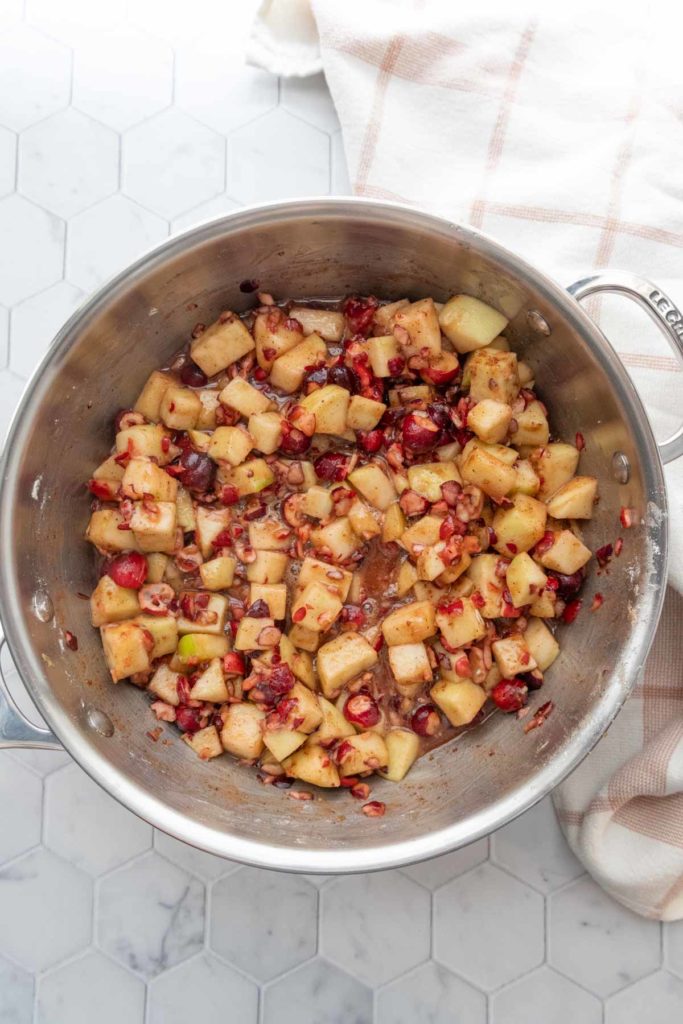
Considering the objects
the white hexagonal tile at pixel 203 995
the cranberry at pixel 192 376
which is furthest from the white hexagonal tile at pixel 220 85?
the white hexagonal tile at pixel 203 995

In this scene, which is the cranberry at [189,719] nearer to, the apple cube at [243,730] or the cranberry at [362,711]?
the apple cube at [243,730]

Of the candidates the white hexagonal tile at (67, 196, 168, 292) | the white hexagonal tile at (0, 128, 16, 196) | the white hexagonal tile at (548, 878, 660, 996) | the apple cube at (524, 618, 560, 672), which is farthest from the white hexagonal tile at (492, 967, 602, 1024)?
the white hexagonal tile at (0, 128, 16, 196)

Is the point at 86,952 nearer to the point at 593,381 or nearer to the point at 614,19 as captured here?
the point at 593,381

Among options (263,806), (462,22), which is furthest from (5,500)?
(462,22)

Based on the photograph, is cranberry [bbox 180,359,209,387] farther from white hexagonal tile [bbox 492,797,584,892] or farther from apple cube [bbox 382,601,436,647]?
white hexagonal tile [bbox 492,797,584,892]

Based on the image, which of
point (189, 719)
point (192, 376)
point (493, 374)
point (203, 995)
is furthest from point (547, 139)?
point (203, 995)

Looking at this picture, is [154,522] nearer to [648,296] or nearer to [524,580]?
[524,580]
